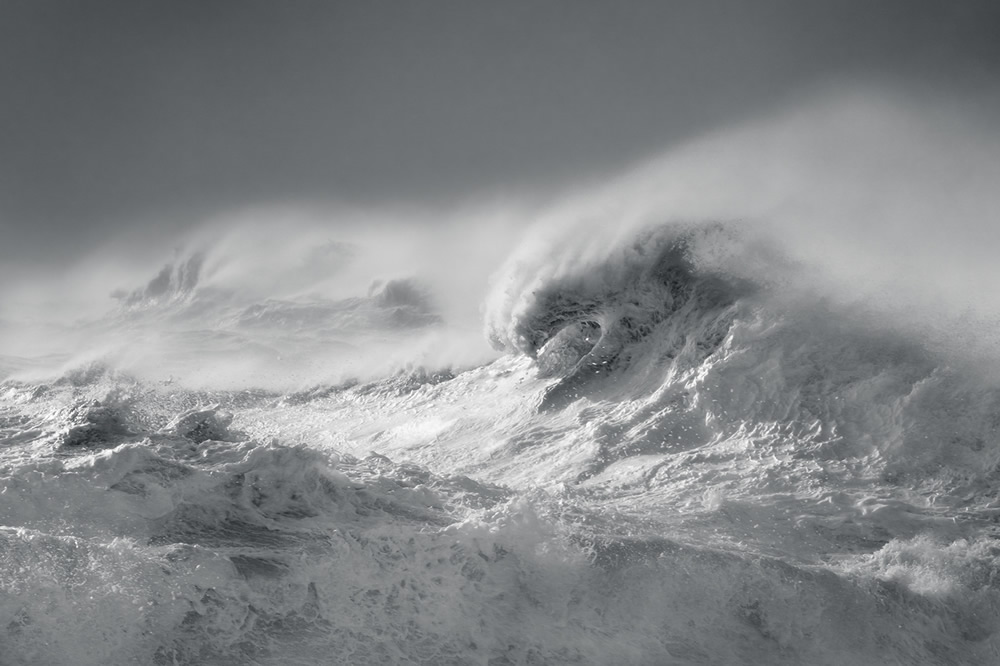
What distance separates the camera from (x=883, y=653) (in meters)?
9.23

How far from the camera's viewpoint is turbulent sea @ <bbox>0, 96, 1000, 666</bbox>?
8445 mm

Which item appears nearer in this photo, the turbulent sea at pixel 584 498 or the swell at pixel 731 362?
the turbulent sea at pixel 584 498

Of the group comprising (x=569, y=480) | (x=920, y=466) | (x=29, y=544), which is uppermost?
(x=29, y=544)

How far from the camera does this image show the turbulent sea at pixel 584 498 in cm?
845

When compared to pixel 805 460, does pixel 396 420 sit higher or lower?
higher

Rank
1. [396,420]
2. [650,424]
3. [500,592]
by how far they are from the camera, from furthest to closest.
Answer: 1. [396,420]
2. [650,424]
3. [500,592]

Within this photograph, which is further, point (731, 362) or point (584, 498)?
point (731, 362)

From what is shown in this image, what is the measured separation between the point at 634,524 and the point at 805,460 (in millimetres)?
3110

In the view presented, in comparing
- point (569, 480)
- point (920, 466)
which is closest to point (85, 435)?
point (569, 480)

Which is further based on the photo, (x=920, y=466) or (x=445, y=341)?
(x=445, y=341)

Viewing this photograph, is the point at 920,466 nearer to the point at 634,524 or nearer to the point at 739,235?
the point at 634,524

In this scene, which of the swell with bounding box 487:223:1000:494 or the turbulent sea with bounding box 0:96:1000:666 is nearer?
the turbulent sea with bounding box 0:96:1000:666

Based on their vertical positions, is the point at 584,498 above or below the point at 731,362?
below

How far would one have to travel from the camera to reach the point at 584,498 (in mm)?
11766
